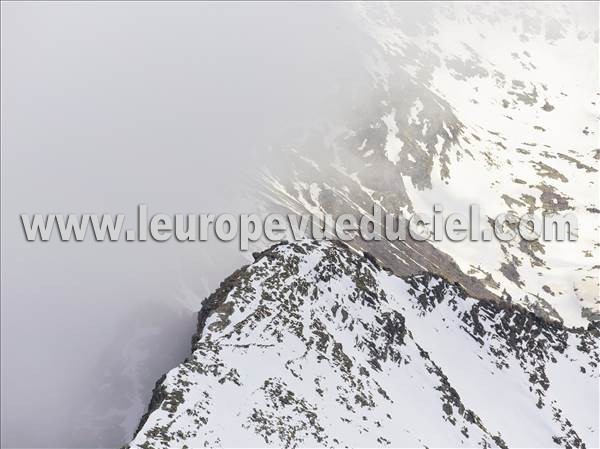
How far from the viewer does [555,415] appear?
76312 millimetres

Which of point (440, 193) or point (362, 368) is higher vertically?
point (440, 193)

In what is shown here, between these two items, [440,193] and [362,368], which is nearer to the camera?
[362,368]

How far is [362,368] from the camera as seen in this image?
62156 millimetres

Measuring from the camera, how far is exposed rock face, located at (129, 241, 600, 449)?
49.7m

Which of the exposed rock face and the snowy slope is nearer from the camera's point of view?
the exposed rock face

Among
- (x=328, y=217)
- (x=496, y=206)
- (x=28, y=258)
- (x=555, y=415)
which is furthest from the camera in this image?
(x=496, y=206)

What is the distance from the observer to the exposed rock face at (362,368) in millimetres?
49681

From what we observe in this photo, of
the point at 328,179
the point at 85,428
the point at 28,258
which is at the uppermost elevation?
the point at 328,179

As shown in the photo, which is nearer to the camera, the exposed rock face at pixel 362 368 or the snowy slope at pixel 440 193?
the exposed rock face at pixel 362 368

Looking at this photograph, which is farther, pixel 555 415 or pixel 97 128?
pixel 97 128

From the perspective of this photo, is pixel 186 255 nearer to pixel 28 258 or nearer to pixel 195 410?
pixel 28 258

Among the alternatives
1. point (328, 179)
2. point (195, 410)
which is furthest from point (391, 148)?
point (195, 410)

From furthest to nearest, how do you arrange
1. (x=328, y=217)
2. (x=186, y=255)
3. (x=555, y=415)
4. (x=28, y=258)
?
(x=328, y=217) → (x=28, y=258) → (x=186, y=255) → (x=555, y=415)

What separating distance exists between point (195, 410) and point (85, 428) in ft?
113
